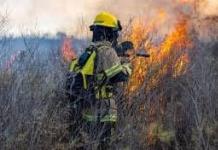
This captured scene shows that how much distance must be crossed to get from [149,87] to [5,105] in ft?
11.2

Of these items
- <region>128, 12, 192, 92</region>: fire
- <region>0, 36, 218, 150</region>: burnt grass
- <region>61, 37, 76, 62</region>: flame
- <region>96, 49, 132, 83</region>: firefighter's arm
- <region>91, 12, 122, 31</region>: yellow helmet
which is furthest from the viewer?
<region>128, 12, 192, 92</region>: fire

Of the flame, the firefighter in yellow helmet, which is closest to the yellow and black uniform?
the firefighter in yellow helmet

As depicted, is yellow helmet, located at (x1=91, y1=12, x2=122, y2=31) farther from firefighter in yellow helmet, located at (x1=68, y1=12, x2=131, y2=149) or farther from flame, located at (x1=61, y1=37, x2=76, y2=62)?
flame, located at (x1=61, y1=37, x2=76, y2=62)

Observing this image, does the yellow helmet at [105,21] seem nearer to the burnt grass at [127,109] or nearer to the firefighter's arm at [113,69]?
the firefighter's arm at [113,69]

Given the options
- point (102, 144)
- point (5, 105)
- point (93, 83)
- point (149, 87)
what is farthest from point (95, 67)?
point (149, 87)

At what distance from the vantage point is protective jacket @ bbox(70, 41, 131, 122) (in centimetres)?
665

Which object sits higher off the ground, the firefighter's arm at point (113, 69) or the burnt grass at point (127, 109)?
the firefighter's arm at point (113, 69)

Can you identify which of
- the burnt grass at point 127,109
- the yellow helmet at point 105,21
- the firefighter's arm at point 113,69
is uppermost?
the yellow helmet at point 105,21

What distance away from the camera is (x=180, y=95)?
29.1 feet

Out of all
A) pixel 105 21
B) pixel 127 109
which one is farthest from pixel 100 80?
pixel 127 109

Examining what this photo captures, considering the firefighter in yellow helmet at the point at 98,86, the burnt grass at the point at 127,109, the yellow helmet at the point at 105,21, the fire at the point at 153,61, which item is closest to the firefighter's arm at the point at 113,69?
the firefighter in yellow helmet at the point at 98,86

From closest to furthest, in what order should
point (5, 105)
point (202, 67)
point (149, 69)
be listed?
point (5, 105) → point (202, 67) → point (149, 69)

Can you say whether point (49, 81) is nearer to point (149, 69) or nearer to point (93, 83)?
point (93, 83)

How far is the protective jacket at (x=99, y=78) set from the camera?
6.65m
